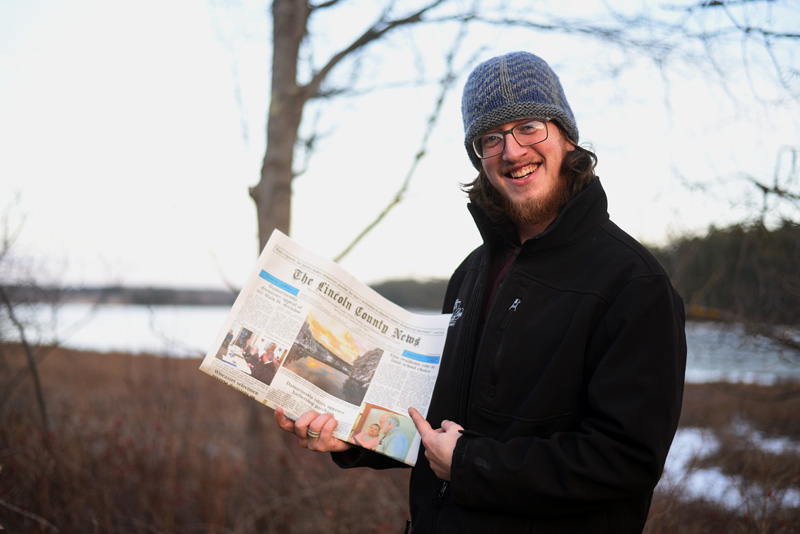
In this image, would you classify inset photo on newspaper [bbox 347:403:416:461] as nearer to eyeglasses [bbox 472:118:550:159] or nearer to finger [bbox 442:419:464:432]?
finger [bbox 442:419:464:432]

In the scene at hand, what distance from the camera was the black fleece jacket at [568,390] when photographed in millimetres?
1182

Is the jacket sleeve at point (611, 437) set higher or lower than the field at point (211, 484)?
higher

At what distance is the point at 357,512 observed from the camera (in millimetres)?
3883

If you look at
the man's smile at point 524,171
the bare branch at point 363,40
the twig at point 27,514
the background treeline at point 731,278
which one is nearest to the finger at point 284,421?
the man's smile at point 524,171

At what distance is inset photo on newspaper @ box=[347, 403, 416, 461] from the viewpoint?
1613 mm

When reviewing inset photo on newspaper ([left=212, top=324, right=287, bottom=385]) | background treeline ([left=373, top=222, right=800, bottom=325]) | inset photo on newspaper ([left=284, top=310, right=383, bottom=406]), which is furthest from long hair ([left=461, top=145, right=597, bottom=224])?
background treeline ([left=373, top=222, right=800, bottom=325])

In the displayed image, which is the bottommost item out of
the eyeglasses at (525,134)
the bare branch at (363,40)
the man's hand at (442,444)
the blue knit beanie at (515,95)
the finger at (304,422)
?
the finger at (304,422)

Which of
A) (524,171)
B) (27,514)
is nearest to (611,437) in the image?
(524,171)

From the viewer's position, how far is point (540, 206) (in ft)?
5.24

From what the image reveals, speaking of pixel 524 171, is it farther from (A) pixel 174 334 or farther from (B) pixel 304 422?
(A) pixel 174 334

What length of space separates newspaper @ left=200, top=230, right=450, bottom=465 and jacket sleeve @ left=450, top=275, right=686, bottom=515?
1.33 feet

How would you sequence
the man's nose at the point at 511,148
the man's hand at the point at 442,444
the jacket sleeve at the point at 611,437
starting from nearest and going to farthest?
the jacket sleeve at the point at 611,437 < the man's hand at the point at 442,444 < the man's nose at the point at 511,148

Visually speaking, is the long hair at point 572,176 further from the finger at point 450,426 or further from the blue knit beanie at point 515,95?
the finger at point 450,426

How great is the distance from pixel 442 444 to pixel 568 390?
337 mm
